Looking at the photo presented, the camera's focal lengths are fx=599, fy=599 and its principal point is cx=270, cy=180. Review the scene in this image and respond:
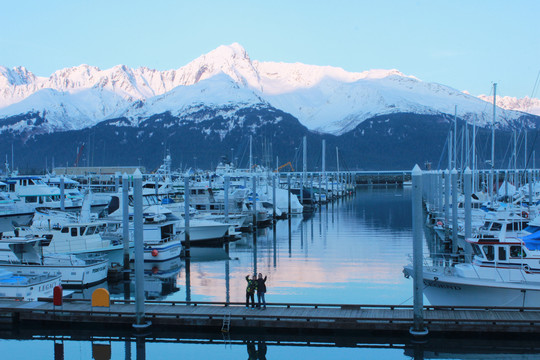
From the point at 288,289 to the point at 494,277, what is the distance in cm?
974

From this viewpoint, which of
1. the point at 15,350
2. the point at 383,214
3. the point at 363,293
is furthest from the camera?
the point at 383,214

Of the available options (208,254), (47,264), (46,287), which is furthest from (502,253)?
(208,254)

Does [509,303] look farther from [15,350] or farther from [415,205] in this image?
[15,350]

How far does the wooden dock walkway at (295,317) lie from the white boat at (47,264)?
16.7 ft

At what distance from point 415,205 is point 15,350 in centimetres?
1411

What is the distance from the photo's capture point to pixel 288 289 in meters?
28.5

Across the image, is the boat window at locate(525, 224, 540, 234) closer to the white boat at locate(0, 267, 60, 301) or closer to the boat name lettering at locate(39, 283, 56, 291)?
the white boat at locate(0, 267, 60, 301)

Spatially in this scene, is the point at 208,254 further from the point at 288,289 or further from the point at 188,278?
the point at 288,289

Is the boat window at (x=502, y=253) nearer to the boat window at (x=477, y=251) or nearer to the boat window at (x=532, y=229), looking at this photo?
the boat window at (x=477, y=251)

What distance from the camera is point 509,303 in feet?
72.4

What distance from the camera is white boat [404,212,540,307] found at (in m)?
21.9

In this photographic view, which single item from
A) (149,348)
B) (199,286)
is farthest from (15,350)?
(199,286)

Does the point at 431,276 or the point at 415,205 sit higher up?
the point at 415,205

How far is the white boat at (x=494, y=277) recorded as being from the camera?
21.9 m
